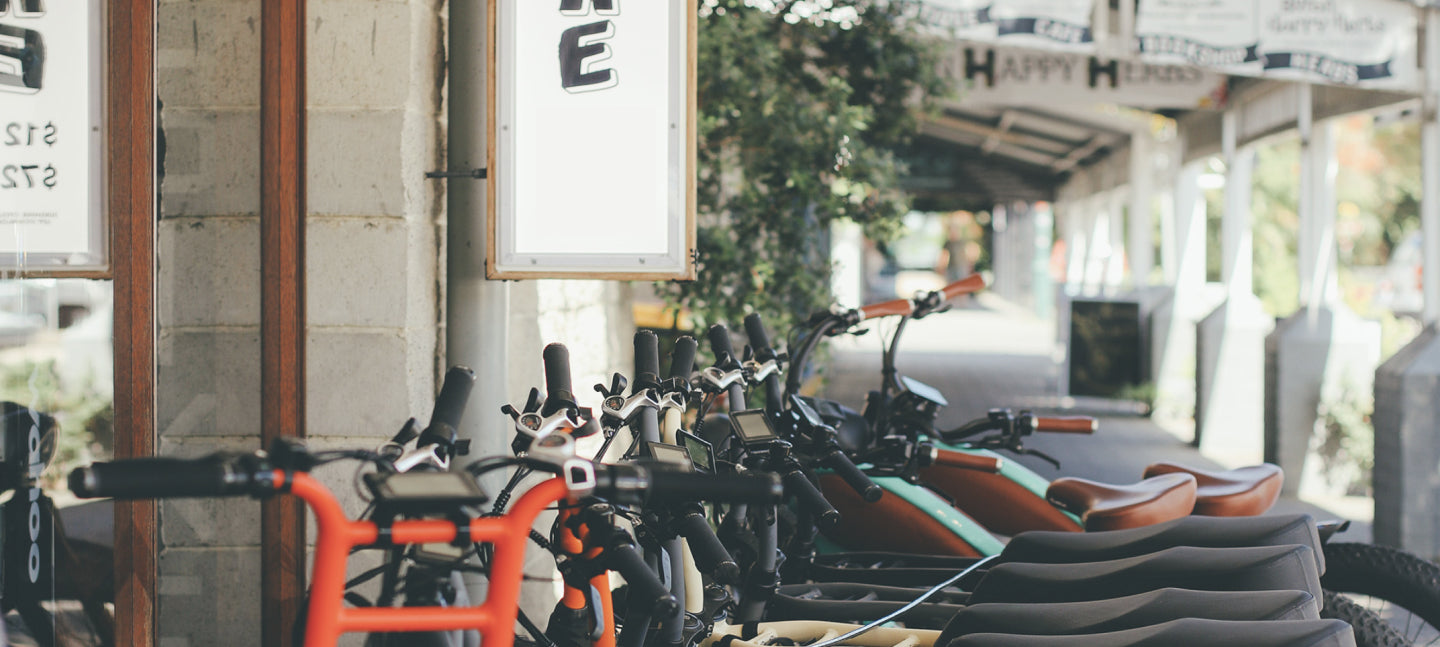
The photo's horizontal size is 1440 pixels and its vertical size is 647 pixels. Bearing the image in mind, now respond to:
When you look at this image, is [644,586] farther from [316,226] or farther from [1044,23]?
[1044,23]

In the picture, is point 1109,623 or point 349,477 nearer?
point 1109,623

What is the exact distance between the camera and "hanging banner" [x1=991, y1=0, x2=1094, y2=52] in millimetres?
7906

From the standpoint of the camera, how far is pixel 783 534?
3336 millimetres

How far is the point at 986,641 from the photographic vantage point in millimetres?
2270

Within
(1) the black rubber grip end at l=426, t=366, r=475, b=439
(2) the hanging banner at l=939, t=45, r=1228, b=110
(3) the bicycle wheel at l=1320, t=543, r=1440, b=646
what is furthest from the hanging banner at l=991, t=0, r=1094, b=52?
(1) the black rubber grip end at l=426, t=366, r=475, b=439

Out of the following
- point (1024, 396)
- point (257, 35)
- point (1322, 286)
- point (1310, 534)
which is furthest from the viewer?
point (1024, 396)

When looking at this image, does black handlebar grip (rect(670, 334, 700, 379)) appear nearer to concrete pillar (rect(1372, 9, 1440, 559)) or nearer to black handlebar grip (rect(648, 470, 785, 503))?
black handlebar grip (rect(648, 470, 785, 503))

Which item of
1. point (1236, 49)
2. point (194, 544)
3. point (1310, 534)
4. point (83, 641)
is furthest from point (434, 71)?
point (1236, 49)

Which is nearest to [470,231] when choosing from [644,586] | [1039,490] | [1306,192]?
[644,586]

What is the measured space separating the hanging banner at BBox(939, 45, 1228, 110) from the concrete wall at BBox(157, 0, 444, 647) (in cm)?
782

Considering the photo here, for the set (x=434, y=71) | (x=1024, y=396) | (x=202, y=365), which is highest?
(x=434, y=71)

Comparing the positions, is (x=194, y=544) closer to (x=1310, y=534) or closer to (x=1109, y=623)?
(x=1109, y=623)

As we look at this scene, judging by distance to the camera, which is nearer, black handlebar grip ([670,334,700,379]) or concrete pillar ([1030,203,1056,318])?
black handlebar grip ([670,334,700,379])

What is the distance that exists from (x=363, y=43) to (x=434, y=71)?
0.18 metres
